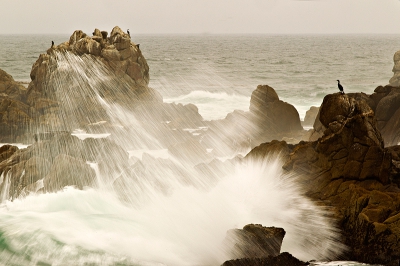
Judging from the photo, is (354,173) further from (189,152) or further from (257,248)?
(189,152)

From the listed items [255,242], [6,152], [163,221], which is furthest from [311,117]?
[255,242]

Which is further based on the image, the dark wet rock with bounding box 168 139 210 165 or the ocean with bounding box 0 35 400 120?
the ocean with bounding box 0 35 400 120

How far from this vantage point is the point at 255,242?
37.5 feet

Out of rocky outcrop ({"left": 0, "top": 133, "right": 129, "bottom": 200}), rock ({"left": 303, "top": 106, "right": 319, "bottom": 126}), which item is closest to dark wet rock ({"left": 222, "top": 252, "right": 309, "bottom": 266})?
rocky outcrop ({"left": 0, "top": 133, "right": 129, "bottom": 200})

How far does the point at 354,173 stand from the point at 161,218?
18.9ft

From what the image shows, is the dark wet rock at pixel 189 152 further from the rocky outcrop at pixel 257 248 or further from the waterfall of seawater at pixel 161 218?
the rocky outcrop at pixel 257 248

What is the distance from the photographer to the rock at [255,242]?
1134cm

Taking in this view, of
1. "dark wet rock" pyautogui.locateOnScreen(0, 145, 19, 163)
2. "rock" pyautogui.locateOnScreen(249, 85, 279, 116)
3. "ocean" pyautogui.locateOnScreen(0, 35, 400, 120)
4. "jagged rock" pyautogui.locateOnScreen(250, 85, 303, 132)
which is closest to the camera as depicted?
"dark wet rock" pyautogui.locateOnScreen(0, 145, 19, 163)

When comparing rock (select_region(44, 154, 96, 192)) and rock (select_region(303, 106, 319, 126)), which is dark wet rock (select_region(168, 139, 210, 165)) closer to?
rock (select_region(44, 154, 96, 192))

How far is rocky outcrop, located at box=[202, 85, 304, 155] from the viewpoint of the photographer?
2397 centimetres

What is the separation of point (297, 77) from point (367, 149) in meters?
46.9

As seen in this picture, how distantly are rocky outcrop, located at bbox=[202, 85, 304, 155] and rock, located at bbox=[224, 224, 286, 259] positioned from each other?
12.0 metres

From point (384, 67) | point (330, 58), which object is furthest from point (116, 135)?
point (330, 58)

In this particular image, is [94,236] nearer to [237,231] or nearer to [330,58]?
[237,231]
